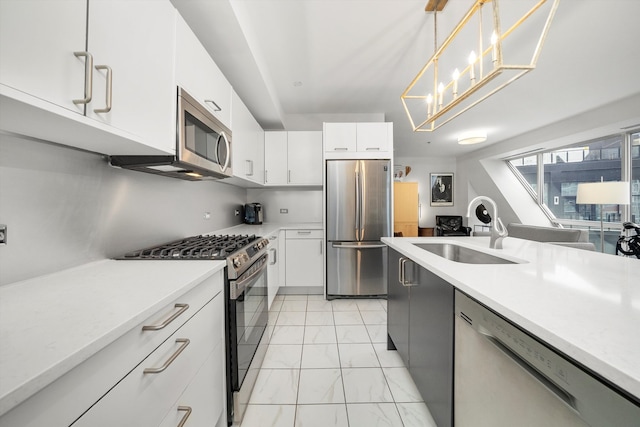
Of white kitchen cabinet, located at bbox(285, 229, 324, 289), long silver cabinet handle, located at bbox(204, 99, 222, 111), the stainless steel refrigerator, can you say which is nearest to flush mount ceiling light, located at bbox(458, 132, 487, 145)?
the stainless steel refrigerator

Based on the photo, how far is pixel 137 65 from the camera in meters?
0.94

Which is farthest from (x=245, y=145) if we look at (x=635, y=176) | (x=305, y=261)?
(x=635, y=176)

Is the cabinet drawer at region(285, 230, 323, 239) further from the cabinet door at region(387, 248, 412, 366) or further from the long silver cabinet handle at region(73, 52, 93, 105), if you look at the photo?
the long silver cabinet handle at region(73, 52, 93, 105)

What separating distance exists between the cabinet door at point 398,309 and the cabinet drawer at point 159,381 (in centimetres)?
114

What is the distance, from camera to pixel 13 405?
0.36 m

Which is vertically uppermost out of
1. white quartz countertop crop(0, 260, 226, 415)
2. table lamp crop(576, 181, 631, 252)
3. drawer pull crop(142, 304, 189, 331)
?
table lamp crop(576, 181, 631, 252)

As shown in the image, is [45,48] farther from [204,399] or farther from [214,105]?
[204,399]

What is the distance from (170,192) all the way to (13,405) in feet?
5.06

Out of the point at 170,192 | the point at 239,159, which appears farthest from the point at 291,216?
the point at 170,192

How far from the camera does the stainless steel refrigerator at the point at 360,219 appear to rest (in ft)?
9.61

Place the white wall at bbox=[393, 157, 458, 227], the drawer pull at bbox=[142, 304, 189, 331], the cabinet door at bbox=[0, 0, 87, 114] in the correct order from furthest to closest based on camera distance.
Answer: the white wall at bbox=[393, 157, 458, 227]
the drawer pull at bbox=[142, 304, 189, 331]
the cabinet door at bbox=[0, 0, 87, 114]

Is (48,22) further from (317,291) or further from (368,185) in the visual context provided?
(317,291)

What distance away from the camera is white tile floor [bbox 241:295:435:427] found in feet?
4.34

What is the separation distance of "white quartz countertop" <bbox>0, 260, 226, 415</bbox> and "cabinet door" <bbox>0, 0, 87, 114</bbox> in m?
0.56
